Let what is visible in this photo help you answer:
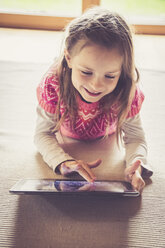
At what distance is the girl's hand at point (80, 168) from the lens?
67cm

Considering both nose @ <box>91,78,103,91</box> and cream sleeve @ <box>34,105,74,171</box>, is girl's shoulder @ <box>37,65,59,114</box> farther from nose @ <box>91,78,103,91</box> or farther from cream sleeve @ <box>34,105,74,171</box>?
nose @ <box>91,78,103,91</box>

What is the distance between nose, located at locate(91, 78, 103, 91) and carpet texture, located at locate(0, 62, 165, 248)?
26cm

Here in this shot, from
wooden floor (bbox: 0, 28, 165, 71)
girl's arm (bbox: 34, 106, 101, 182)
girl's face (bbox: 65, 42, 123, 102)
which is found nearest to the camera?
girl's face (bbox: 65, 42, 123, 102)

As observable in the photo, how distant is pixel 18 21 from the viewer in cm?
196

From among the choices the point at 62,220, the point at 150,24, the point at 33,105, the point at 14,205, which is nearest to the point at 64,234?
the point at 62,220

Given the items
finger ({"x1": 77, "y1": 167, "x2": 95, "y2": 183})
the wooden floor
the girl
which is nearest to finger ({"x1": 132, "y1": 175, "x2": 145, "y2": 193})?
the girl

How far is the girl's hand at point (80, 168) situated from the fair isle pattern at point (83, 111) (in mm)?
138

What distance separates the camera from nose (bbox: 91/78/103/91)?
2.03 feet

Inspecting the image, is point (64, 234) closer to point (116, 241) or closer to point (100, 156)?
point (116, 241)

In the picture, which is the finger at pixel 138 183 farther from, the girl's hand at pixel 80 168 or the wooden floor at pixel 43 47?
the wooden floor at pixel 43 47

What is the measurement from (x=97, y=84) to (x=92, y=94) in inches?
1.9

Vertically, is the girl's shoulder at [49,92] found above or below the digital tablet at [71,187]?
above

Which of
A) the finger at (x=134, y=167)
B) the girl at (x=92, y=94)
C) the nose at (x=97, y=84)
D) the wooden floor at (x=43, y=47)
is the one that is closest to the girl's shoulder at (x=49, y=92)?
the girl at (x=92, y=94)

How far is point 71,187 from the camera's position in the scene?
2.16ft
